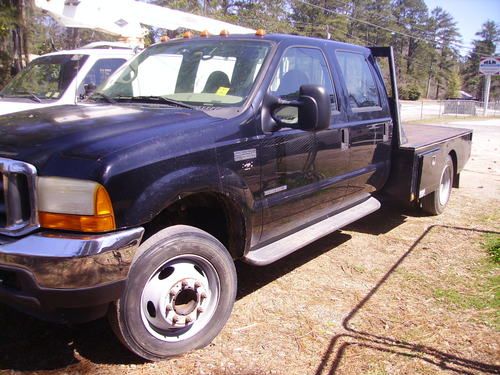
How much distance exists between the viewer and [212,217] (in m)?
3.38

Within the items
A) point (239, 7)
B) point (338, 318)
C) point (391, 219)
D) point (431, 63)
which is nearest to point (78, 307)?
point (338, 318)

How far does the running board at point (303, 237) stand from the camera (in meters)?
3.48

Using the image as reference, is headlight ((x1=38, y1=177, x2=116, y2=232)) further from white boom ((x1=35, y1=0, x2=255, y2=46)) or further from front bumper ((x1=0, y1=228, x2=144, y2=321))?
white boom ((x1=35, y1=0, x2=255, y2=46))

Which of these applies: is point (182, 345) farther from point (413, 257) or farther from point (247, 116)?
point (413, 257)

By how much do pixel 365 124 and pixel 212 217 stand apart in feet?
6.44

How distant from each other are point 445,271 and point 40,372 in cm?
341

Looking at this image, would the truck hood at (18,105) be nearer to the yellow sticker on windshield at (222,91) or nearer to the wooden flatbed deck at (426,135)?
the yellow sticker on windshield at (222,91)

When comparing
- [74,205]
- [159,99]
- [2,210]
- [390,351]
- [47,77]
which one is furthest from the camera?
[47,77]

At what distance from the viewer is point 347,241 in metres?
5.27

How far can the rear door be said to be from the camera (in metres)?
4.47

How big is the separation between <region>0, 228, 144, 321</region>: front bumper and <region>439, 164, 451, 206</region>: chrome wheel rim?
486 centimetres

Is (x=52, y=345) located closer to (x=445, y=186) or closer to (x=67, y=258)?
(x=67, y=258)

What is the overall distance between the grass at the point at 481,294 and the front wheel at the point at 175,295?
184 centimetres

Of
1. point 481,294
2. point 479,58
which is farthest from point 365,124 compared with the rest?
point 479,58
